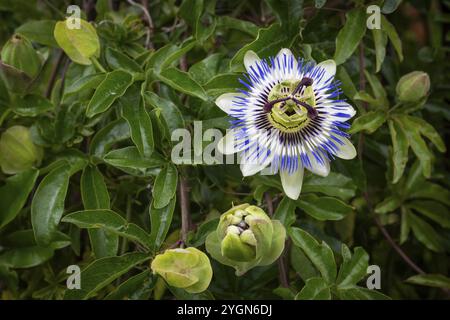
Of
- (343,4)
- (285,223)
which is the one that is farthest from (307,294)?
(343,4)

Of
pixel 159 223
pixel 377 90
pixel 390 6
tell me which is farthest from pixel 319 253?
pixel 390 6

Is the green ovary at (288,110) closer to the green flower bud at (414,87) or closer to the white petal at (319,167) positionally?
the white petal at (319,167)

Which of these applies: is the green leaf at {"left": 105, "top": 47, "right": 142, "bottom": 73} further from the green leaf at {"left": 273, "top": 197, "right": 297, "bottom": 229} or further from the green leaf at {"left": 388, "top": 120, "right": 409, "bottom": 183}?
the green leaf at {"left": 388, "top": 120, "right": 409, "bottom": 183}

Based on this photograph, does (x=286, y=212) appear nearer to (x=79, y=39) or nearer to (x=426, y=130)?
(x=426, y=130)

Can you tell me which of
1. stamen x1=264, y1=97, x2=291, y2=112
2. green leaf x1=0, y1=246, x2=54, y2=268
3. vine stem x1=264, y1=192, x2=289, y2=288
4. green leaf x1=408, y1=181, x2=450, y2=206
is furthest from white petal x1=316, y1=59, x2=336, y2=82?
green leaf x1=0, y1=246, x2=54, y2=268

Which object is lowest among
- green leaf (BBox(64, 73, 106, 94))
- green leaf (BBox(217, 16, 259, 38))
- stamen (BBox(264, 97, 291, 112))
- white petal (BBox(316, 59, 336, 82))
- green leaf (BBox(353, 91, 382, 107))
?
stamen (BBox(264, 97, 291, 112))
